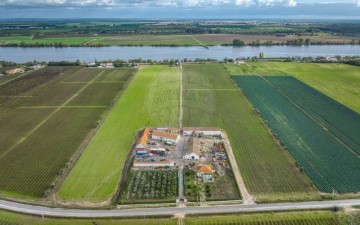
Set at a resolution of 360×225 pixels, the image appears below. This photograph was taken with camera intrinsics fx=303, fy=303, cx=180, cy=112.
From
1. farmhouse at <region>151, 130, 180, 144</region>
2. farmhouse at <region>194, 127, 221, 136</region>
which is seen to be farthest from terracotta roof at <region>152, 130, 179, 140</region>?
farmhouse at <region>194, 127, 221, 136</region>

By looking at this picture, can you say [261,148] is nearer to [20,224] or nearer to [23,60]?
[20,224]

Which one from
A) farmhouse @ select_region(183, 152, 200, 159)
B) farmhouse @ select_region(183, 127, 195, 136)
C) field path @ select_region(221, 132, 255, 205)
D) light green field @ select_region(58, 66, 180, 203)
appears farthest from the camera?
farmhouse @ select_region(183, 127, 195, 136)

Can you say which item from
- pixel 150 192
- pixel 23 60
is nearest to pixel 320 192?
pixel 150 192

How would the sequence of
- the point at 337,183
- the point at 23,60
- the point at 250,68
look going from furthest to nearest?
the point at 23,60 → the point at 250,68 → the point at 337,183

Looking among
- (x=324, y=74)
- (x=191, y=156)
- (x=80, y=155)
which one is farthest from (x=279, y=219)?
(x=324, y=74)

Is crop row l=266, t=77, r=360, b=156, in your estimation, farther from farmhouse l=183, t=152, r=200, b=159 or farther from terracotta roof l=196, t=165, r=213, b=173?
farmhouse l=183, t=152, r=200, b=159

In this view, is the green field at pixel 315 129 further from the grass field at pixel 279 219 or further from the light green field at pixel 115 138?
the light green field at pixel 115 138

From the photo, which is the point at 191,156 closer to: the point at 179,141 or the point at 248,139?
the point at 179,141
